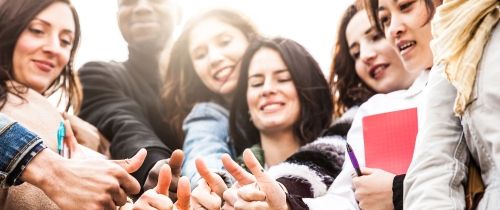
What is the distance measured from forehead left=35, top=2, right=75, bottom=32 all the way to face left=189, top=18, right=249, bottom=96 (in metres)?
0.83

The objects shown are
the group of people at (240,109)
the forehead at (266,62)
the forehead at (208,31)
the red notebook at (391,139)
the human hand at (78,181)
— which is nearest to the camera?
the group of people at (240,109)

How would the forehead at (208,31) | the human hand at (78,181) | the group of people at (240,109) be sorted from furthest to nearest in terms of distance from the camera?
1. the forehead at (208,31)
2. the human hand at (78,181)
3. the group of people at (240,109)

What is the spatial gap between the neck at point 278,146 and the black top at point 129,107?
478 mm

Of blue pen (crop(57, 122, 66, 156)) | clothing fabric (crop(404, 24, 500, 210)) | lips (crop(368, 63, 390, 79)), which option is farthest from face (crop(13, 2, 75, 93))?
clothing fabric (crop(404, 24, 500, 210))

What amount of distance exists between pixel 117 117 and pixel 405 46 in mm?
1412

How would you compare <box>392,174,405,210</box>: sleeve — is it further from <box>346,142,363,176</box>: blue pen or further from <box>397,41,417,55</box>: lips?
<box>397,41,417,55</box>: lips

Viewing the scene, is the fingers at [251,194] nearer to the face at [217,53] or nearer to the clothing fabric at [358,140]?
the clothing fabric at [358,140]

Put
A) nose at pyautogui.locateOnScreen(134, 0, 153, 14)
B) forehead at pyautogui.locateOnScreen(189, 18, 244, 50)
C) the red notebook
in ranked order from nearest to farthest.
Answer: the red notebook → forehead at pyautogui.locateOnScreen(189, 18, 244, 50) → nose at pyautogui.locateOnScreen(134, 0, 153, 14)

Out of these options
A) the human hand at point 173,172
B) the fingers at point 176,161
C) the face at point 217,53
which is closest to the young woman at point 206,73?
the face at point 217,53

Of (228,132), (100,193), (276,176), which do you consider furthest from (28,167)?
(228,132)

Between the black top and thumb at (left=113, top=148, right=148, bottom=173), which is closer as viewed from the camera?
thumb at (left=113, top=148, right=148, bottom=173)

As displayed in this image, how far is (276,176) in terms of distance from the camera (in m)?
2.30

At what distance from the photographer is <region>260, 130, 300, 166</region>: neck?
2826 mm

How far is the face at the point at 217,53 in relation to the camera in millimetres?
3182
